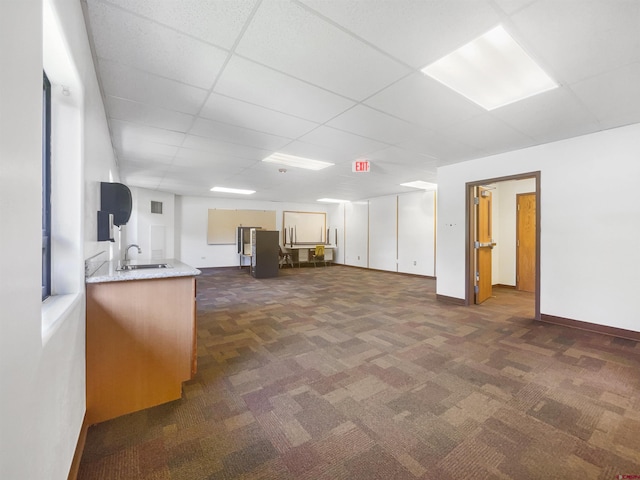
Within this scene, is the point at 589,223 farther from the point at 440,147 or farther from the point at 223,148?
the point at 223,148

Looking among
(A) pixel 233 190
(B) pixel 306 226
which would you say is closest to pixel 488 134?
(A) pixel 233 190

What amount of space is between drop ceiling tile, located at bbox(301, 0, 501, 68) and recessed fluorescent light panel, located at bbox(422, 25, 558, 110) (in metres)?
0.19

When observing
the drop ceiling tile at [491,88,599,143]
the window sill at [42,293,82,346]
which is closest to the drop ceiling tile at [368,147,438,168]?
the drop ceiling tile at [491,88,599,143]

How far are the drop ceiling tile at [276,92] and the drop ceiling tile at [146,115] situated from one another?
33.8 inches

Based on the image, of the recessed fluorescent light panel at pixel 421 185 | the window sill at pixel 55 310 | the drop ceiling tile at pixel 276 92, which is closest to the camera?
the window sill at pixel 55 310

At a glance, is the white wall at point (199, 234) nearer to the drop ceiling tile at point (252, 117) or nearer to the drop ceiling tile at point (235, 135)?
the drop ceiling tile at point (235, 135)

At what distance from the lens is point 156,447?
59.7 inches

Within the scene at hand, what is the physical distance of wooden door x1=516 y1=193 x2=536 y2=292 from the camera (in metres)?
5.79

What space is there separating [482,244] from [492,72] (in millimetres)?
3280

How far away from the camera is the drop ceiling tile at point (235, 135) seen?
3175mm

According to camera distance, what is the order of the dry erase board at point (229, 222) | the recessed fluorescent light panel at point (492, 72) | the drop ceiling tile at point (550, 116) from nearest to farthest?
the recessed fluorescent light panel at point (492, 72) < the drop ceiling tile at point (550, 116) < the dry erase board at point (229, 222)

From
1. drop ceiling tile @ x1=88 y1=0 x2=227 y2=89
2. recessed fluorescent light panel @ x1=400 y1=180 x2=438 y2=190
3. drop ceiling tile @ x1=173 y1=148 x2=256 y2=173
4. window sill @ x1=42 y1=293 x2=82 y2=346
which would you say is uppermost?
recessed fluorescent light panel @ x1=400 y1=180 x2=438 y2=190

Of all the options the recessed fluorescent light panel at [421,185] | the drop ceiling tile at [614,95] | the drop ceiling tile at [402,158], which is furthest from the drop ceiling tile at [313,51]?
the recessed fluorescent light panel at [421,185]

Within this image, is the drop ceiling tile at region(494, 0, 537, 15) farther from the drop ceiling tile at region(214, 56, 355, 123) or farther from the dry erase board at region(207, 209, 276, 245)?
the dry erase board at region(207, 209, 276, 245)
